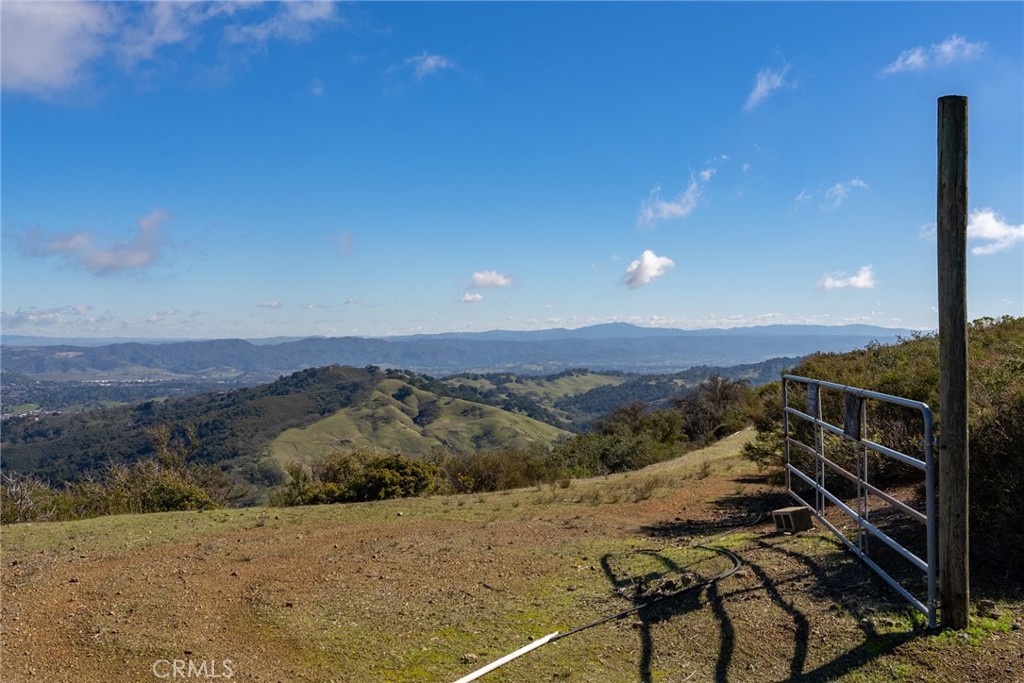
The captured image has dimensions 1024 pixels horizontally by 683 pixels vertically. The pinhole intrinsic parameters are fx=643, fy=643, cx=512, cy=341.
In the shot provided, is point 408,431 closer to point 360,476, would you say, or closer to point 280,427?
point 280,427

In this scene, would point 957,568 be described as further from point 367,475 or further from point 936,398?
point 367,475

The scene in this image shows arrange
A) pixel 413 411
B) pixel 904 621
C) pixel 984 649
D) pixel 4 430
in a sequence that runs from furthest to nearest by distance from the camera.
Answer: pixel 413 411
pixel 4 430
pixel 904 621
pixel 984 649

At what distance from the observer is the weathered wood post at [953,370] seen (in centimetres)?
466

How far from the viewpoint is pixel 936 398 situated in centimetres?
883

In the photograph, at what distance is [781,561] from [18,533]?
12.8m

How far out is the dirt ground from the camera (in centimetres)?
486

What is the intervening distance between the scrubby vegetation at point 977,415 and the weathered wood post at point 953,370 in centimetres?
20

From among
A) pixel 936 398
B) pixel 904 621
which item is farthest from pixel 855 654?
pixel 936 398

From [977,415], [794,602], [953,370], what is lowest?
[794,602]

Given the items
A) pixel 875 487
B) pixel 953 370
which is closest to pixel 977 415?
pixel 875 487

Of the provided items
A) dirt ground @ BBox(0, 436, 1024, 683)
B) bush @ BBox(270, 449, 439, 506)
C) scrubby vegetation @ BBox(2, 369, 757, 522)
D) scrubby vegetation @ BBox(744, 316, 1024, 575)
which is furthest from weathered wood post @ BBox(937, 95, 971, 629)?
scrubby vegetation @ BBox(2, 369, 757, 522)

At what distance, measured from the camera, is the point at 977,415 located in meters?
6.12

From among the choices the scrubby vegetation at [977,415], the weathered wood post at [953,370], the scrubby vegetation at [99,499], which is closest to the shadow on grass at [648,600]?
the weathered wood post at [953,370]

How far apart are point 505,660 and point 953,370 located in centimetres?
405
